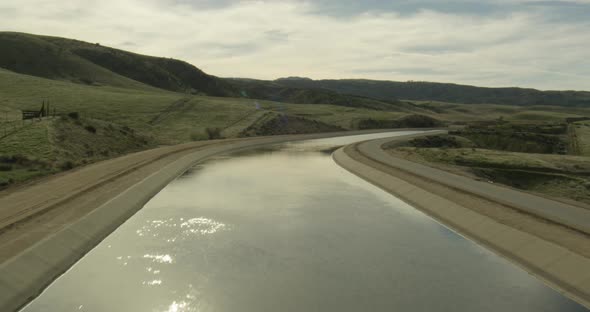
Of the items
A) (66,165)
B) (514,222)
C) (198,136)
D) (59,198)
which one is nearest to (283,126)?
(198,136)

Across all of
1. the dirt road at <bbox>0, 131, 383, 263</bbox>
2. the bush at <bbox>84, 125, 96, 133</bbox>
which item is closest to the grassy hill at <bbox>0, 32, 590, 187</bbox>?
the bush at <bbox>84, 125, 96, 133</bbox>

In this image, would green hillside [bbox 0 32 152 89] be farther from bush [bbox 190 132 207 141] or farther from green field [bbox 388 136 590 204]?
green field [bbox 388 136 590 204]

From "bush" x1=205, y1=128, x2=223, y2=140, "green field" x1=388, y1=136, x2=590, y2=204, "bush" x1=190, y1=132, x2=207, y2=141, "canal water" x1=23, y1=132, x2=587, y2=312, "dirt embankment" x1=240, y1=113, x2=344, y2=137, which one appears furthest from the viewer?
"dirt embankment" x1=240, y1=113, x2=344, y2=137

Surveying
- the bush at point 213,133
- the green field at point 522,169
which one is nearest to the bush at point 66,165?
the green field at point 522,169

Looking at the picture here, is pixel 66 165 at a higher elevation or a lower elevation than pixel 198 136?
higher

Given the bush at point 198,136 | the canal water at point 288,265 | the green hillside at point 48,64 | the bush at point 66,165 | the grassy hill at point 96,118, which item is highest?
the green hillside at point 48,64

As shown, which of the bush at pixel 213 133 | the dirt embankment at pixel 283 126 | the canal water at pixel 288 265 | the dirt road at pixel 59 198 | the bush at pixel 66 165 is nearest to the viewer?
the canal water at pixel 288 265

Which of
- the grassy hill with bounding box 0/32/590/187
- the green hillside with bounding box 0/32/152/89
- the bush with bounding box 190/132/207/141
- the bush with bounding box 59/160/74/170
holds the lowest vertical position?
the bush with bounding box 190/132/207/141

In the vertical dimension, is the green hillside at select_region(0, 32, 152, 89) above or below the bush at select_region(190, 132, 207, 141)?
above

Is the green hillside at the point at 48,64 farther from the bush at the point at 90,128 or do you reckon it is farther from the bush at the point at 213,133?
the bush at the point at 90,128

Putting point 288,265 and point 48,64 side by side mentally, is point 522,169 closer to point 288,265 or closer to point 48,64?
point 288,265
